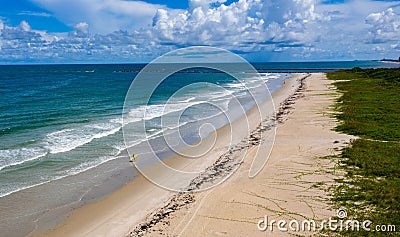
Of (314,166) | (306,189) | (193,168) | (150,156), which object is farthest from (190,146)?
(306,189)

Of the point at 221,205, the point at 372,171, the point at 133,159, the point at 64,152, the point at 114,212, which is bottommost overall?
A: the point at 114,212

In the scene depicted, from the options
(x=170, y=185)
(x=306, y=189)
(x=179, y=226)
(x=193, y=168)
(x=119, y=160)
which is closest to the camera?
(x=179, y=226)

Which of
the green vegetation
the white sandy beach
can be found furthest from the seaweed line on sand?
the green vegetation

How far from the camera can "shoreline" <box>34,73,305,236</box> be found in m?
11.8

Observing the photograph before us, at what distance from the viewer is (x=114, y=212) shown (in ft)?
43.6

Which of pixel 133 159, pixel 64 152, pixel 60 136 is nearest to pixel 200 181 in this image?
pixel 133 159

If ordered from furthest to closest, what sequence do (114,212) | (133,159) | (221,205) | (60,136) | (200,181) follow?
(60,136) → (133,159) → (200,181) → (114,212) → (221,205)

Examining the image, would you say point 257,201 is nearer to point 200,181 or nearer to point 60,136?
point 200,181

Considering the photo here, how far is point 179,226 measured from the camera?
1159cm

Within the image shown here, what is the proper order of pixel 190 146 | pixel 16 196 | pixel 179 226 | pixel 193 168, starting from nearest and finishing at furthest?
pixel 179 226 → pixel 16 196 → pixel 193 168 → pixel 190 146

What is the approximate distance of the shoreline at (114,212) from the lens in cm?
1182

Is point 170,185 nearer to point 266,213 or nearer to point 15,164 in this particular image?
point 266,213

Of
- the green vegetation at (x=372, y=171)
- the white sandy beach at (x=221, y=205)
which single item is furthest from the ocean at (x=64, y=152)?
the green vegetation at (x=372, y=171)

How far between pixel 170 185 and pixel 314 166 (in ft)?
23.6
